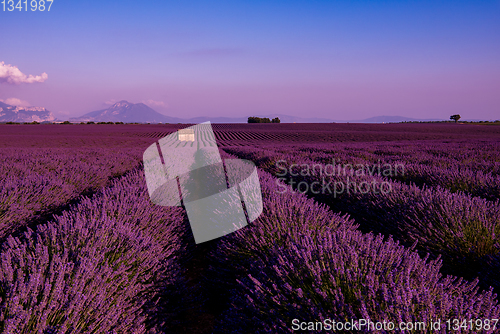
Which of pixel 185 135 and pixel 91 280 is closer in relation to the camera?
pixel 91 280

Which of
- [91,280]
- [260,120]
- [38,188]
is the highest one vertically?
[260,120]

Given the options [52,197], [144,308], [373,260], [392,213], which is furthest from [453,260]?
[52,197]

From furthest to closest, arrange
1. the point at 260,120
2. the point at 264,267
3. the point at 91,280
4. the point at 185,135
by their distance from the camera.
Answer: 1. the point at 260,120
2. the point at 185,135
3. the point at 264,267
4. the point at 91,280

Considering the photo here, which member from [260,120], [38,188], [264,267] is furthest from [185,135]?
[260,120]

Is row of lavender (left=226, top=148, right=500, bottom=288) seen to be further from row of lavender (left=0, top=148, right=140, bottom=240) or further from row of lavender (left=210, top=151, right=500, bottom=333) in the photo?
row of lavender (left=0, top=148, right=140, bottom=240)

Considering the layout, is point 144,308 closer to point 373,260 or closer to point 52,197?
point 373,260

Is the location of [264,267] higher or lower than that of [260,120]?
lower

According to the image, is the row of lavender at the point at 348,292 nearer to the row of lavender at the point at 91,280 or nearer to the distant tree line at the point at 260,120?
the row of lavender at the point at 91,280

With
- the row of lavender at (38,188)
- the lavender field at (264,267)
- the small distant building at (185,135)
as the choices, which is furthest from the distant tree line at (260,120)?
the lavender field at (264,267)

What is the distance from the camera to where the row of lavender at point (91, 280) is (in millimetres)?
1131

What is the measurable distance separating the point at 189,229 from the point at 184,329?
1335 mm

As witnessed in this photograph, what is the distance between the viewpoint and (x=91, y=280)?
1.42m

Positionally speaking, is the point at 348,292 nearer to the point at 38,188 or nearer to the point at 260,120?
the point at 38,188

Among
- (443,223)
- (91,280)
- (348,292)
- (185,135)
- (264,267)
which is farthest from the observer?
(185,135)
